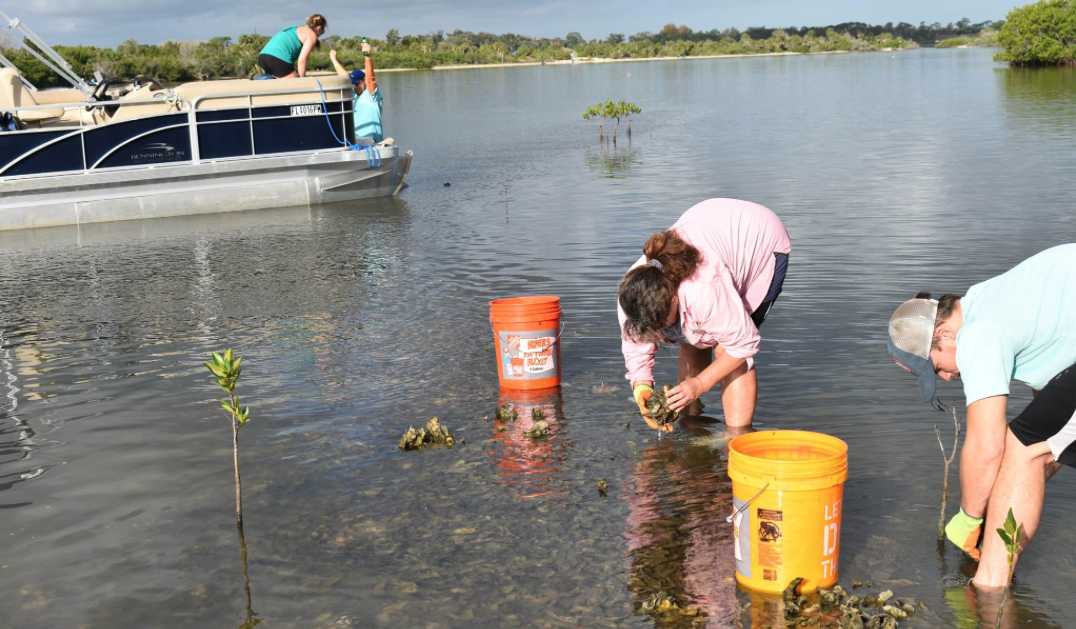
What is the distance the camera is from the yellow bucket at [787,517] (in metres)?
3.81

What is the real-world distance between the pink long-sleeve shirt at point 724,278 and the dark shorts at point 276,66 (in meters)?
12.3

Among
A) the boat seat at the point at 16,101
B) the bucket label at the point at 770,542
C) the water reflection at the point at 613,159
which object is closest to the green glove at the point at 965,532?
the bucket label at the point at 770,542

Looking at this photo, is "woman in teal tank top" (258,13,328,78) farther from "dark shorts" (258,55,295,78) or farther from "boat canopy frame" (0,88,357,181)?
"boat canopy frame" (0,88,357,181)

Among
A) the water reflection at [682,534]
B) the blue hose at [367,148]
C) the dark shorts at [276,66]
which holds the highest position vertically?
the dark shorts at [276,66]

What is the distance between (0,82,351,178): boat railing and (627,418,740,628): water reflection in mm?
11021

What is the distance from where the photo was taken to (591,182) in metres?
17.7

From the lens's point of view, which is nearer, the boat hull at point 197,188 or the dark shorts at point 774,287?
the dark shorts at point 774,287

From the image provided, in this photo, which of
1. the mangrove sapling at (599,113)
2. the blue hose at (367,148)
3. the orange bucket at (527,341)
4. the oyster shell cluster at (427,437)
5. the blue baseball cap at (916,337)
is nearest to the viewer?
the blue baseball cap at (916,337)

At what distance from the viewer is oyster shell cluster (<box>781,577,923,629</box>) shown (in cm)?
377

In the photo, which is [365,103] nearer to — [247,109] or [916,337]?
[247,109]

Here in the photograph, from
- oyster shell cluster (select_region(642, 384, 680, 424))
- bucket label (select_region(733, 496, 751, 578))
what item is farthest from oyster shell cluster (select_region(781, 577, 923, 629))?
oyster shell cluster (select_region(642, 384, 680, 424))

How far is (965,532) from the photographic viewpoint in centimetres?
405

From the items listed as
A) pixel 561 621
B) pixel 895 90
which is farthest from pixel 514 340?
pixel 895 90

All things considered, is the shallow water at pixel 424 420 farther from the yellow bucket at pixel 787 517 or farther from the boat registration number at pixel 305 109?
the boat registration number at pixel 305 109
